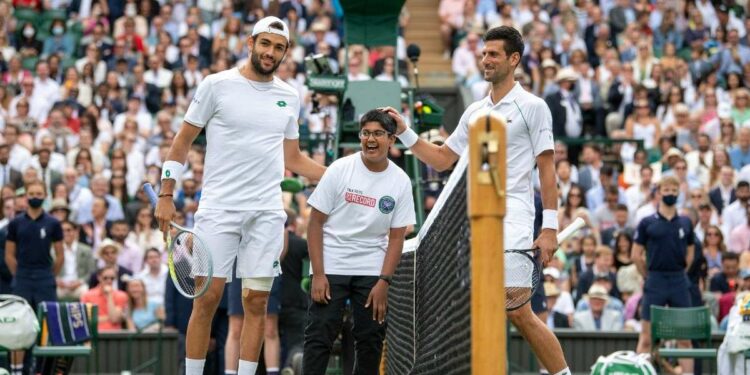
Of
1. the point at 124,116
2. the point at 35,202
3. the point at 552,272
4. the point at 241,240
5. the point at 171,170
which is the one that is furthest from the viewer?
the point at 124,116

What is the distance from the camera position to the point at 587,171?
23734mm

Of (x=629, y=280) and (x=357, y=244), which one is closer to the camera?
(x=357, y=244)

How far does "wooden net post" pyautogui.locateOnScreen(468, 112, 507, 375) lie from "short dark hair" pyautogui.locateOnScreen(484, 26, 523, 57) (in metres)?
3.30

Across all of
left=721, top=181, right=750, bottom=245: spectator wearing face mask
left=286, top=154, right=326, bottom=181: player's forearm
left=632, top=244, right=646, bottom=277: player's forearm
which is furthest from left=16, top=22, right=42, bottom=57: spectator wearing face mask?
left=286, top=154, right=326, bottom=181: player's forearm

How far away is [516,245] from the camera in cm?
998

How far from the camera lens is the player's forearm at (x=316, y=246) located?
1080 cm

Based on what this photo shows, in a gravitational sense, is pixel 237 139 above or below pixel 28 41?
below

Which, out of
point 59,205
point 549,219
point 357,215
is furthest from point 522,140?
point 59,205

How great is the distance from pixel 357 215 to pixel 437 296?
1971mm

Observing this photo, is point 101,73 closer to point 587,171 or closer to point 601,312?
point 587,171

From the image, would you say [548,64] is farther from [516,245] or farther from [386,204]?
[516,245]

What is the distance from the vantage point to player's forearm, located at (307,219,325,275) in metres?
10.8

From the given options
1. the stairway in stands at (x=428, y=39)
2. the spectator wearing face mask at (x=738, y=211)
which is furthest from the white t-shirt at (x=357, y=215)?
the stairway in stands at (x=428, y=39)

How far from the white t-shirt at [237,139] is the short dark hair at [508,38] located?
4.68 feet
